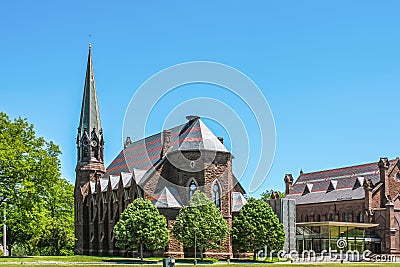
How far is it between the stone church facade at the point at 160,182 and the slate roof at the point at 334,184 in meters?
29.5

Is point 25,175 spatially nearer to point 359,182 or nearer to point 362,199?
point 362,199

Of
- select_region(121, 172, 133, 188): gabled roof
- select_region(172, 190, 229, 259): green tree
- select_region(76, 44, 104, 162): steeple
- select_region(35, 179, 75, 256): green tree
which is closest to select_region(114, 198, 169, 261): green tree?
select_region(172, 190, 229, 259): green tree

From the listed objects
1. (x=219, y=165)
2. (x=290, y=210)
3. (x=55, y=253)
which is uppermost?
(x=219, y=165)

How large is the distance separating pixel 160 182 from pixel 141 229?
29.8 feet

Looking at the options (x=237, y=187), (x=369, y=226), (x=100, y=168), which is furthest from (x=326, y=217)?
(x=100, y=168)

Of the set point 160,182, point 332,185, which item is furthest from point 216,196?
point 332,185

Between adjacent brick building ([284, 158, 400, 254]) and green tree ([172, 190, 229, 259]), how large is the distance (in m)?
31.7

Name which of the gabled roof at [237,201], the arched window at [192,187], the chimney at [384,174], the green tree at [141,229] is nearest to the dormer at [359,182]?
the chimney at [384,174]

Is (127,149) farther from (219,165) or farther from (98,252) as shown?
(219,165)

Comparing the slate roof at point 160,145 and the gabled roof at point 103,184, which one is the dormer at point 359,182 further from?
the gabled roof at point 103,184

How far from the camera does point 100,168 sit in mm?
87500

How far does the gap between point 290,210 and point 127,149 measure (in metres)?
30.6

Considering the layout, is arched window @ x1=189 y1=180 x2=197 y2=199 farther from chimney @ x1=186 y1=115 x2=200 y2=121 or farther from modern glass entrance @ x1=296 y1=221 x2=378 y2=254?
modern glass entrance @ x1=296 y1=221 x2=378 y2=254

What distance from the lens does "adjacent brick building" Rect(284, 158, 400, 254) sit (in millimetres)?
87812
